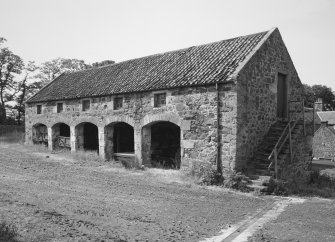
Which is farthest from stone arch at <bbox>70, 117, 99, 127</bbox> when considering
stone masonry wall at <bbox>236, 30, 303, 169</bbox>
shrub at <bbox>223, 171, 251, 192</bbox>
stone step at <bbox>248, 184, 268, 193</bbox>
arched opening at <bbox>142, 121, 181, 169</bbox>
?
stone step at <bbox>248, 184, 268, 193</bbox>

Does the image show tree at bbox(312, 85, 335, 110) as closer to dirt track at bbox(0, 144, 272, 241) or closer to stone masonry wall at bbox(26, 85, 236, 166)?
stone masonry wall at bbox(26, 85, 236, 166)

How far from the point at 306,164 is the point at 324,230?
26.6 feet

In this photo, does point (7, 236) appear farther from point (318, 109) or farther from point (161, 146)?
point (318, 109)

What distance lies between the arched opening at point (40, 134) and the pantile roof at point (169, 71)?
2434mm

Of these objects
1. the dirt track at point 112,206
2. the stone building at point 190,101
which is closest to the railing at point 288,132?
the stone building at point 190,101

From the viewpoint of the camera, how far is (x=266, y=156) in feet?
37.4

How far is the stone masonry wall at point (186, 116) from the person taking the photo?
11.1m

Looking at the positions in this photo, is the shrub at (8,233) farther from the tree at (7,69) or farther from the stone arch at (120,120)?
the tree at (7,69)

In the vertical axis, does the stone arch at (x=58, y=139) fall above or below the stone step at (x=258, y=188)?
above

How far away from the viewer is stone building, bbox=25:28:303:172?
11.2m

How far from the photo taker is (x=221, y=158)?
11.2m

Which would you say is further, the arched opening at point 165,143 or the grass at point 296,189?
the arched opening at point 165,143

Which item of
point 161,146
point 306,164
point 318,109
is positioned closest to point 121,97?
point 161,146

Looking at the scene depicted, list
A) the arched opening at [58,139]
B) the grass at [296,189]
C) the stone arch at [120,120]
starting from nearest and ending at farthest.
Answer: the grass at [296,189], the stone arch at [120,120], the arched opening at [58,139]
